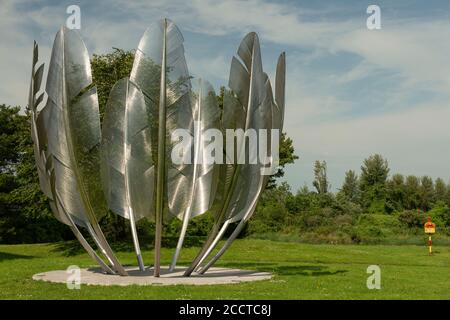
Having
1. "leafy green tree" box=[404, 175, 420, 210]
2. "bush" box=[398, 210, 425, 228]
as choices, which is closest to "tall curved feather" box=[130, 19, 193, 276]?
"bush" box=[398, 210, 425, 228]

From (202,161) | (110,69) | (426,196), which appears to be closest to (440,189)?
(426,196)

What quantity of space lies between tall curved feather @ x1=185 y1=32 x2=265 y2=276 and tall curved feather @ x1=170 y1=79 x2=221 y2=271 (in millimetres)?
395

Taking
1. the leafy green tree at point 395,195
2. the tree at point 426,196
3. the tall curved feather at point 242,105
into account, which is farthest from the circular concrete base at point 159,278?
the tree at point 426,196

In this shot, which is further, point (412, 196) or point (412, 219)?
point (412, 196)

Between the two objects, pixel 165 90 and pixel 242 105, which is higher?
pixel 165 90

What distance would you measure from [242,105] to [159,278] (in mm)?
4212

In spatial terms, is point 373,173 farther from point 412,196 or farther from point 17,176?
point 17,176

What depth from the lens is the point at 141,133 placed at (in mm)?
12805

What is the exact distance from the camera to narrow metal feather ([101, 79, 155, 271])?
41.9 feet

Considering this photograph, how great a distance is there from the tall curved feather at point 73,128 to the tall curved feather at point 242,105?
294 cm

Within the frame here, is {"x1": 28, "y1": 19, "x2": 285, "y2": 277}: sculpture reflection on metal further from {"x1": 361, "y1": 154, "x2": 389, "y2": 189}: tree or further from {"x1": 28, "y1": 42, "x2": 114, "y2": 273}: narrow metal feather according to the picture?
{"x1": 361, "y1": 154, "x2": 389, "y2": 189}: tree

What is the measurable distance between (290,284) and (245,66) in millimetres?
4820

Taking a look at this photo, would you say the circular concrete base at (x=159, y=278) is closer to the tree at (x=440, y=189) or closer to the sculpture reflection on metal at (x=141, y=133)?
the sculpture reflection on metal at (x=141, y=133)

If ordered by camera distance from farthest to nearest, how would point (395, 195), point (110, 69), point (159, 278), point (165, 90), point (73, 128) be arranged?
point (395, 195), point (110, 69), point (73, 128), point (159, 278), point (165, 90)
